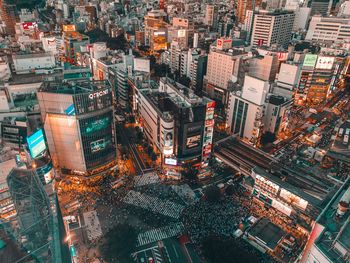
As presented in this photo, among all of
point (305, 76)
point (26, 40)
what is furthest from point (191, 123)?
point (26, 40)

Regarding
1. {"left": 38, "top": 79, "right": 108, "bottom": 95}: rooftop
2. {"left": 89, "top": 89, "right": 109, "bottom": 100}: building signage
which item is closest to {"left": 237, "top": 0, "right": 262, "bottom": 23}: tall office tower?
{"left": 38, "top": 79, "right": 108, "bottom": 95}: rooftop

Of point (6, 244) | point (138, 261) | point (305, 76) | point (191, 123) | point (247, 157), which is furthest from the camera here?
point (305, 76)

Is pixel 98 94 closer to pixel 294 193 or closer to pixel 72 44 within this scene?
pixel 294 193

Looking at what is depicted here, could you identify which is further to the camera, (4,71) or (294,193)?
(4,71)

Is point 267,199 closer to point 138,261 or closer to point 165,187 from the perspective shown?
point 165,187

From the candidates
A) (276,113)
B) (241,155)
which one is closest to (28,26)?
(276,113)

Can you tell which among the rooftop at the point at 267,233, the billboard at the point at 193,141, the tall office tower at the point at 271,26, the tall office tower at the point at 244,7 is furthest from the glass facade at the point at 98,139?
the tall office tower at the point at 244,7

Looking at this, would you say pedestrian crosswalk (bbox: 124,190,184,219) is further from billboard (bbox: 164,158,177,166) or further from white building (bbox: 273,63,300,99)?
white building (bbox: 273,63,300,99)
